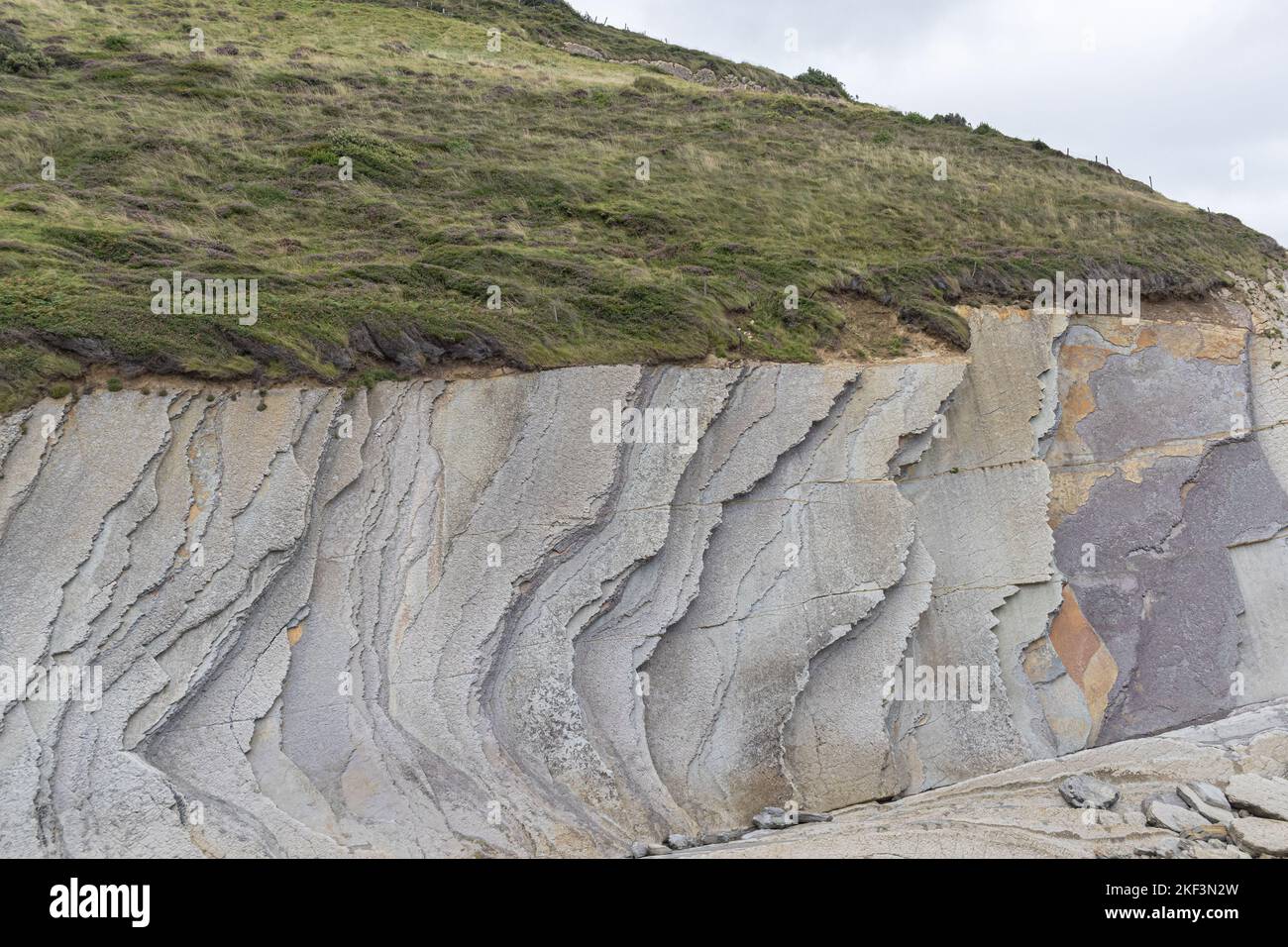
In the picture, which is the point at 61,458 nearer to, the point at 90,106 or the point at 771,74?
the point at 90,106

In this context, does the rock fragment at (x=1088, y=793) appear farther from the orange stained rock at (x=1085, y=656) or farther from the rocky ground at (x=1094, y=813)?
the orange stained rock at (x=1085, y=656)

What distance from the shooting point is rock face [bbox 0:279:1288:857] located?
412 inches

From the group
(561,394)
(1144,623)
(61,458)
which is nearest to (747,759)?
(561,394)

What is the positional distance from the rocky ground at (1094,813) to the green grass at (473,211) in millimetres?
7353

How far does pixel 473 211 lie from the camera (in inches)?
784

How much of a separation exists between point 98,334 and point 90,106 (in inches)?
504

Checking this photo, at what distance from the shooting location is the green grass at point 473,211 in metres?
14.5

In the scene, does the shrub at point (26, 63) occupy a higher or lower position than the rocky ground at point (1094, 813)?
higher

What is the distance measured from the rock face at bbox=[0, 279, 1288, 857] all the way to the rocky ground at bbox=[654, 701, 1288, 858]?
630 millimetres

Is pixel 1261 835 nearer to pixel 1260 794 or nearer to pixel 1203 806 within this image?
pixel 1203 806

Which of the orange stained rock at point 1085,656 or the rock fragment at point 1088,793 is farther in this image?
the orange stained rock at point 1085,656

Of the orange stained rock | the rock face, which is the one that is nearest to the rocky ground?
the rock face

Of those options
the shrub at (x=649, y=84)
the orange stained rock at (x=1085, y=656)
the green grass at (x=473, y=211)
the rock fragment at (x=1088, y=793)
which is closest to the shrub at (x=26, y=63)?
the green grass at (x=473, y=211)

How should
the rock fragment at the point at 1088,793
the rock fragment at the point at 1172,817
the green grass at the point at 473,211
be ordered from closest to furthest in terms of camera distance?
the rock fragment at the point at 1172,817 → the rock fragment at the point at 1088,793 → the green grass at the point at 473,211
